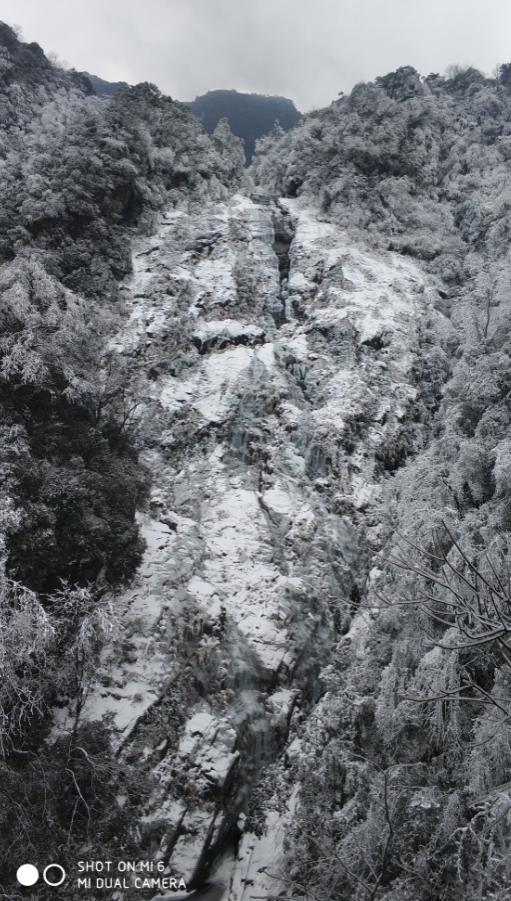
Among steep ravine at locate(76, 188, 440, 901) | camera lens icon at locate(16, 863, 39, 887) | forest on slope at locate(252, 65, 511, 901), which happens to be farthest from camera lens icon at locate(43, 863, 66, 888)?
forest on slope at locate(252, 65, 511, 901)

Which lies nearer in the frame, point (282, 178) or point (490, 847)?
point (490, 847)

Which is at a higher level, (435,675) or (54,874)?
(435,675)

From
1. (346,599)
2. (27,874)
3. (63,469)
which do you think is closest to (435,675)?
(346,599)

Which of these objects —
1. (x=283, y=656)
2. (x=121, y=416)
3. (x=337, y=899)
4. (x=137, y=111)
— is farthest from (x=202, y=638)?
(x=137, y=111)

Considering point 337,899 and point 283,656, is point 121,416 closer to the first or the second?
point 283,656

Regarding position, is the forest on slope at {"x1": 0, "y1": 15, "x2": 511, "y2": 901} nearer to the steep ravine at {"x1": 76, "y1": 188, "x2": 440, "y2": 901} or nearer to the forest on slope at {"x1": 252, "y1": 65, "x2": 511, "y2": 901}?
the forest on slope at {"x1": 252, "y1": 65, "x2": 511, "y2": 901}

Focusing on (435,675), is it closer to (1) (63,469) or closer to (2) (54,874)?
(2) (54,874)
